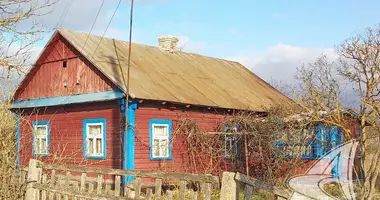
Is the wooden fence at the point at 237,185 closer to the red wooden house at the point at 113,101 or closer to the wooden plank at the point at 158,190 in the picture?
the wooden plank at the point at 158,190

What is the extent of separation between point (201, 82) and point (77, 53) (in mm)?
4923

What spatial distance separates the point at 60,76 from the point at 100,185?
11.6 m

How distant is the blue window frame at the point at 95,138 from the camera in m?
15.6

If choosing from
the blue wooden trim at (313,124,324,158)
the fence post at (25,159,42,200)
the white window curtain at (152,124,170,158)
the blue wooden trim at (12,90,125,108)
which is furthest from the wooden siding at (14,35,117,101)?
the fence post at (25,159,42,200)

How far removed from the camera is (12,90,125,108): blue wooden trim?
14925 mm

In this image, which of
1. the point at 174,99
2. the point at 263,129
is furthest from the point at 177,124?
the point at 263,129

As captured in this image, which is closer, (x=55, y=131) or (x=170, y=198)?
(x=170, y=198)

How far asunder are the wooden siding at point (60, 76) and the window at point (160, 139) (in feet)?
6.07

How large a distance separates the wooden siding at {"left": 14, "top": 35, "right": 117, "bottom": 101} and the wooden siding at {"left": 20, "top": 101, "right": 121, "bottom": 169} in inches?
23.4

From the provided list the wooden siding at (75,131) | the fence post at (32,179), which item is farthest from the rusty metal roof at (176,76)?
the fence post at (32,179)

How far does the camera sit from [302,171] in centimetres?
1819

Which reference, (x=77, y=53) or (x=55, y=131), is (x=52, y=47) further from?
(x=55, y=131)

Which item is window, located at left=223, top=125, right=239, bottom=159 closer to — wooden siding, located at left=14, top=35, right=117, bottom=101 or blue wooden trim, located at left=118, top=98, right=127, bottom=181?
blue wooden trim, located at left=118, top=98, right=127, bottom=181

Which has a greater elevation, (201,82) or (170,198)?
(201,82)
